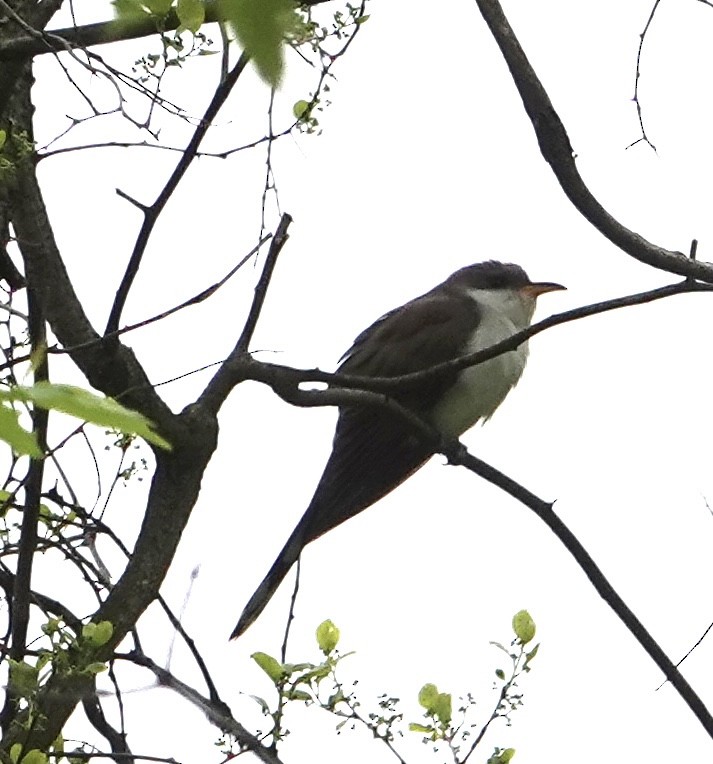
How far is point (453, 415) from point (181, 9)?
271cm

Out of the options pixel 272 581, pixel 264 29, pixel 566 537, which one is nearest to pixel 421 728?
pixel 566 537

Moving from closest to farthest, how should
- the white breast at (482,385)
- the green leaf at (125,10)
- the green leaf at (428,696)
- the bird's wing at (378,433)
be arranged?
the green leaf at (125,10)
the green leaf at (428,696)
the bird's wing at (378,433)
the white breast at (482,385)

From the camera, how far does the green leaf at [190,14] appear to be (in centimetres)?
248

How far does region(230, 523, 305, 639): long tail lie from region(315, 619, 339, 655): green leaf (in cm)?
130

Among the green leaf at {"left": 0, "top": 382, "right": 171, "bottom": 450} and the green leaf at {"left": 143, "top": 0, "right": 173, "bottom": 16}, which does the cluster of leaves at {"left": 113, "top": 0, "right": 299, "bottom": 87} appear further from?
the green leaf at {"left": 143, "top": 0, "right": 173, "bottom": 16}

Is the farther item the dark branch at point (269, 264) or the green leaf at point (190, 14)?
the dark branch at point (269, 264)

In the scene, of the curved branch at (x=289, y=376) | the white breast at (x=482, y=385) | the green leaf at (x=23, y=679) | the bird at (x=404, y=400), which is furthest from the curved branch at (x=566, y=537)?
the white breast at (x=482, y=385)

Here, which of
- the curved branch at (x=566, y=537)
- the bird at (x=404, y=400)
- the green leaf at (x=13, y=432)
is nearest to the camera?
the green leaf at (x=13, y=432)

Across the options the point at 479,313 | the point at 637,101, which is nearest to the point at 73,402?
the point at 637,101

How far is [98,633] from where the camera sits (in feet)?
8.32

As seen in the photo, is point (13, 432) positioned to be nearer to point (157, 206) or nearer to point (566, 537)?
point (157, 206)

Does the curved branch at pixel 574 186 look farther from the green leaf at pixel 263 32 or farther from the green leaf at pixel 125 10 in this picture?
the green leaf at pixel 263 32

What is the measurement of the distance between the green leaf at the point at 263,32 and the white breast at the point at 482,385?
159 inches

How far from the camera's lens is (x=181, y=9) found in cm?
251
